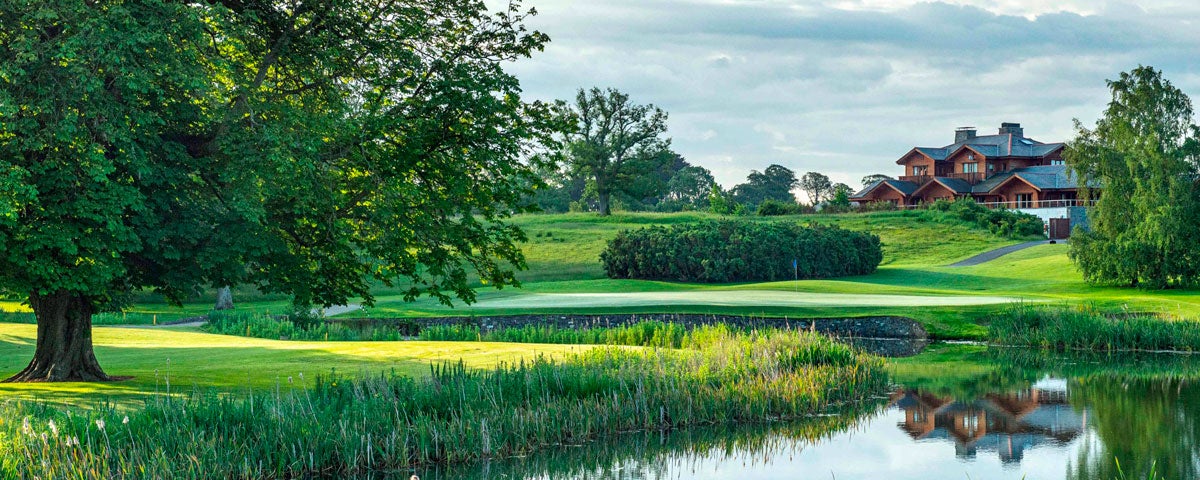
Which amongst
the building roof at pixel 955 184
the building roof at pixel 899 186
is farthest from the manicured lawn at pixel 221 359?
the building roof at pixel 899 186

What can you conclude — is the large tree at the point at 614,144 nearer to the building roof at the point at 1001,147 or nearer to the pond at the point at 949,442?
the building roof at the point at 1001,147

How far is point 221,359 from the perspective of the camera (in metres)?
23.7

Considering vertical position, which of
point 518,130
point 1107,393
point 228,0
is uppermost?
point 228,0

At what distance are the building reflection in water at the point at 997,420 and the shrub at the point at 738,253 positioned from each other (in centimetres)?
3316

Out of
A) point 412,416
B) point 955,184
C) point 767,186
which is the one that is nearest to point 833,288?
point 412,416

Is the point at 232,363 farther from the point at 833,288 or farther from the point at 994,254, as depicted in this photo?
the point at 994,254

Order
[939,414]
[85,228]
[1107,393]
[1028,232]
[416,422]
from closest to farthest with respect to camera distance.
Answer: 1. [416,422]
2. [85,228]
3. [939,414]
4. [1107,393]
5. [1028,232]

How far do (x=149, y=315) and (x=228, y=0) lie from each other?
25339mm

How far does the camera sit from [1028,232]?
248 feet

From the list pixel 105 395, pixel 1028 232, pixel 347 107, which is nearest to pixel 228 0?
pixel 347 107

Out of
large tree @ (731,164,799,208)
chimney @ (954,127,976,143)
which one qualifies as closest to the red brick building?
chimney @ (954,127,976,143)

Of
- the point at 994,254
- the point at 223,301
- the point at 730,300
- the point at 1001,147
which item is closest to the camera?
the point at 730,300

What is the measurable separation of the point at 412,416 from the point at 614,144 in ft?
243

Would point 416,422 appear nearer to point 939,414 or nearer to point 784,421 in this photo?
point 784,421
